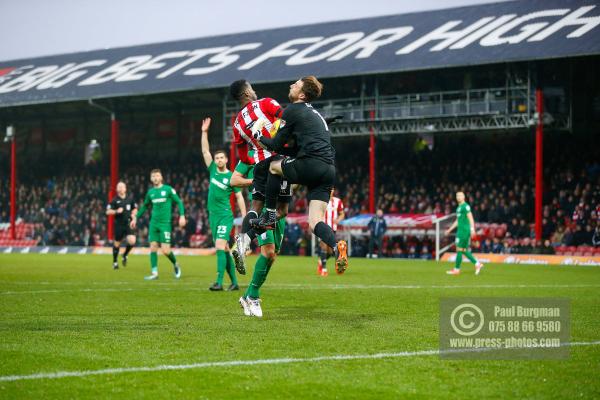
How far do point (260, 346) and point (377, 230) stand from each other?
26512 mm

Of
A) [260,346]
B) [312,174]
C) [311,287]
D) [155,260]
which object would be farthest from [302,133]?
[155,260]

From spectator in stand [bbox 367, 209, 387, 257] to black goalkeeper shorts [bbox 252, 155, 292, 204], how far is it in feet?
76.7

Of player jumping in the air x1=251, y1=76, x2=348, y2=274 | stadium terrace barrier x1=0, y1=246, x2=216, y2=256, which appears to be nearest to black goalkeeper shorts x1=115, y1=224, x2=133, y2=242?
stadium terrace barrier x1=0, y1=246, x2=216, y2=256

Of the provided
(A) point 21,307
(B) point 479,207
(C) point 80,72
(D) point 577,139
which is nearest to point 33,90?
(C) point 80,72

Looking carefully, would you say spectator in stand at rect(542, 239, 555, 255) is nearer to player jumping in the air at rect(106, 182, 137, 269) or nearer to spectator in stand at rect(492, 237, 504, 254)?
spectator in stand at rect(492, 237, 504, 254)

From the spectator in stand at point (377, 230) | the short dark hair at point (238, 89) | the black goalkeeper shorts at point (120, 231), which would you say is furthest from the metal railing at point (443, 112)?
the short dark hair at point (238, 89)

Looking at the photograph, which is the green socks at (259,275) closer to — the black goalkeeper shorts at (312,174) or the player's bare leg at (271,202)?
the player's bare leg at (271,202)

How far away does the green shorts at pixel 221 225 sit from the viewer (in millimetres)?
14395

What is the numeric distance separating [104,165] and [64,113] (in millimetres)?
4423

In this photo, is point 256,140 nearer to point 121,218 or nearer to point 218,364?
point 218,364

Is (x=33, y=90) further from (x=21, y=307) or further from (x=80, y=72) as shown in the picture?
(x=21, y=307)

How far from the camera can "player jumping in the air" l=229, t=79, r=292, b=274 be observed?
32.2 feet

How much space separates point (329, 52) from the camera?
1443 inches

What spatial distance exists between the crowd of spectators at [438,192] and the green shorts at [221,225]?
1797cm
